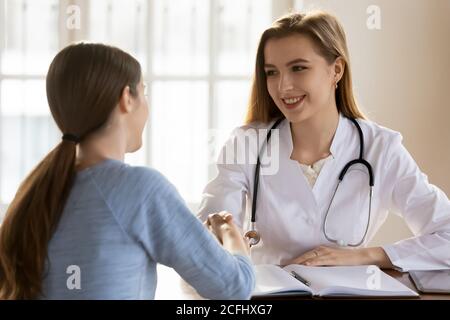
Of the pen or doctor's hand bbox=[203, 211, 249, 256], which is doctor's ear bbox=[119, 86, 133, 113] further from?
the pen

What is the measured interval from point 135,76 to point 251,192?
84 cm

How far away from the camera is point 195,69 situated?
3084mm

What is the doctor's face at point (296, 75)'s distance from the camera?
183cm

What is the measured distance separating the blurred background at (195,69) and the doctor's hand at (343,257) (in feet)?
4.77

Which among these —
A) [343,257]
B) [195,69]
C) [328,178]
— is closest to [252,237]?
[343,257]

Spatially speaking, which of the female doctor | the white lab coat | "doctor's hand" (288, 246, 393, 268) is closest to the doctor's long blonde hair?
the female doctor

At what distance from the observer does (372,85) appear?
2.97m

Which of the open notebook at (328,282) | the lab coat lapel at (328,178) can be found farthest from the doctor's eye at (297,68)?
the open notebook at (328,282)

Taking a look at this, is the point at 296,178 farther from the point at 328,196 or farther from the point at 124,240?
the point at 124,240

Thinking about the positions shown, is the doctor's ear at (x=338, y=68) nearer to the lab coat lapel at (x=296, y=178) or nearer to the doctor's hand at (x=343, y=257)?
the lab coat lapel at (x=296, y=178)

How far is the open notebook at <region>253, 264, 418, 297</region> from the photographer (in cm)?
127

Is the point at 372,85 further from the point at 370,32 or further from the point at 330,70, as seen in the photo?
the point at 330,70

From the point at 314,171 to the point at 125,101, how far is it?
883 mm
